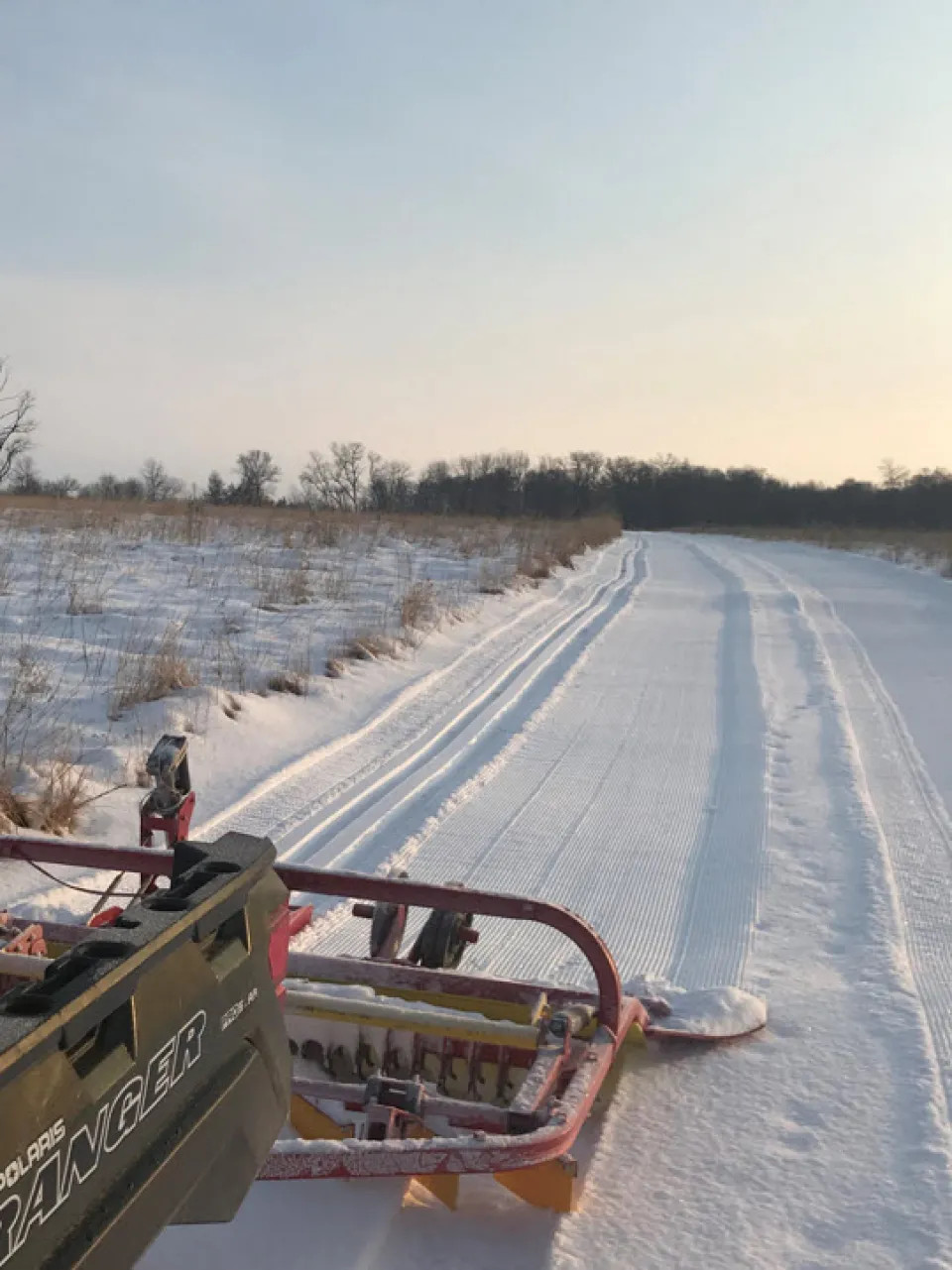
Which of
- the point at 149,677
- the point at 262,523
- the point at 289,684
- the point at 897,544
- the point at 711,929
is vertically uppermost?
the point at 897,544

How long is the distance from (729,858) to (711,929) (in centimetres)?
81

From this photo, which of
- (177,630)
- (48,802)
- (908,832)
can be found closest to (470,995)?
(48,802)

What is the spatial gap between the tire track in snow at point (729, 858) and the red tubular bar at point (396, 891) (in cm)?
95

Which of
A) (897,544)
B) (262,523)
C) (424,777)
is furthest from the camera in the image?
(897,544)

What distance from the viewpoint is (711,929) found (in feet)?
13.3

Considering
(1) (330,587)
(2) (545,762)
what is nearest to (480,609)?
(1) (330,587)

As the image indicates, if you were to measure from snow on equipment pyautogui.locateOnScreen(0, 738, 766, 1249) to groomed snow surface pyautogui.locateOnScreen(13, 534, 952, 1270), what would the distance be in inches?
6.4

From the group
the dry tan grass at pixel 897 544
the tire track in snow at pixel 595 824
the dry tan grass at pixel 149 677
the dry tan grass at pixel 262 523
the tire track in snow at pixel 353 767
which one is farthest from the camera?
the dry tan grass at pixel 897 544

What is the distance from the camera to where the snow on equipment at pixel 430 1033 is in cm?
217

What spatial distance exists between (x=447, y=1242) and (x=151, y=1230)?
1.19 m

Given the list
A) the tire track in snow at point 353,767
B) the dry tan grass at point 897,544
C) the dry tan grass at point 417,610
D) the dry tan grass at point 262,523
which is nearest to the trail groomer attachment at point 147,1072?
the tire track in snow at point 353,767

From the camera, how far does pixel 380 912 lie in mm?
3408

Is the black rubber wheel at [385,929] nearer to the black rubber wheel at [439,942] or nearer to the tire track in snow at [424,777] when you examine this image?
the black rubber wheel at [439,942]

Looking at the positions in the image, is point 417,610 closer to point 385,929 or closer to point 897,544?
point 385,929
